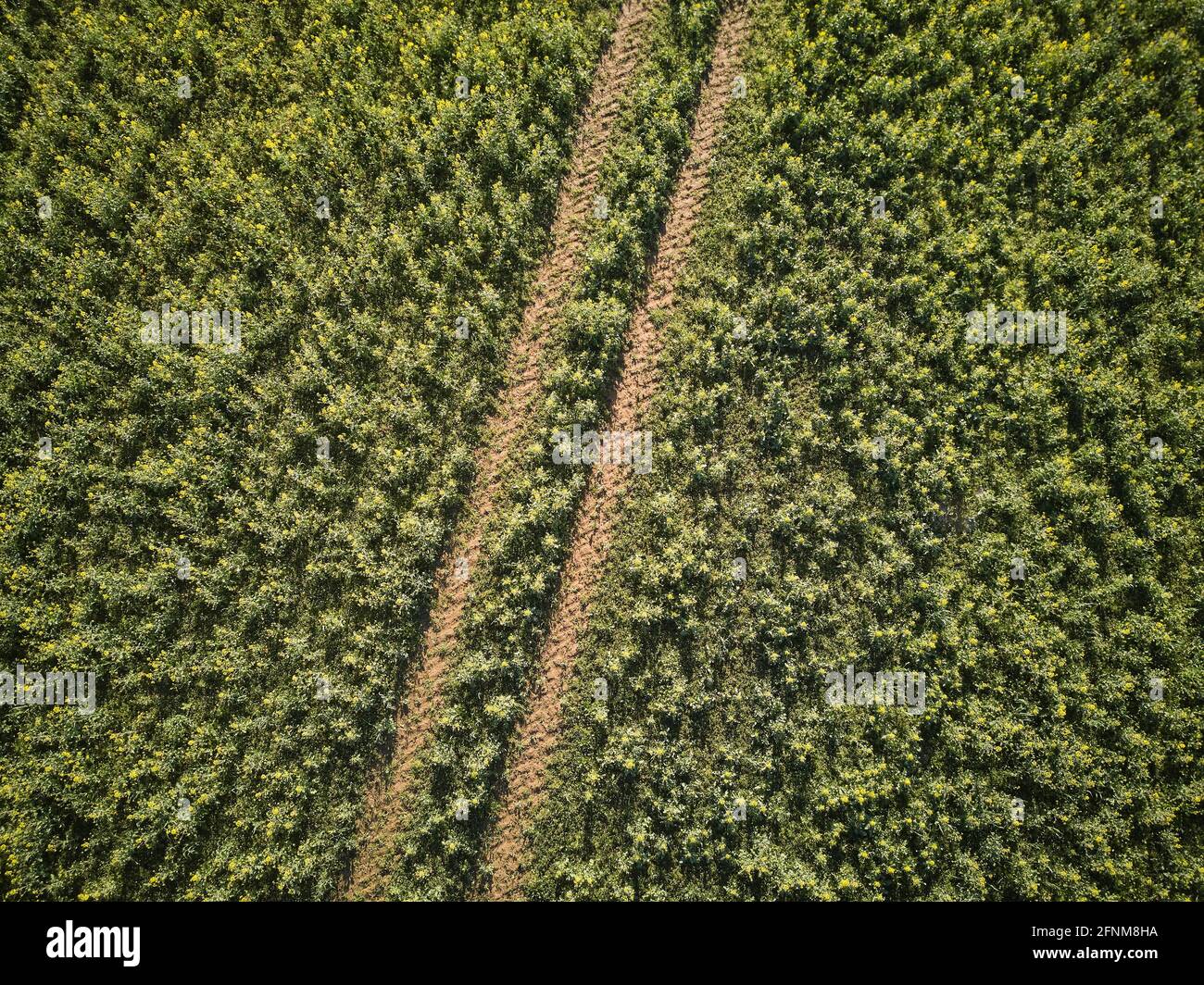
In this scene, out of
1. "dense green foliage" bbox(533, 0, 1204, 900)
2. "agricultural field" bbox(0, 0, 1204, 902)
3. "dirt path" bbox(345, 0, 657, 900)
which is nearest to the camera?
"dense green foliage" bbox(533, 0, 1204, 900)

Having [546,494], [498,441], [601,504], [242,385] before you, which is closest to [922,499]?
[601,504]

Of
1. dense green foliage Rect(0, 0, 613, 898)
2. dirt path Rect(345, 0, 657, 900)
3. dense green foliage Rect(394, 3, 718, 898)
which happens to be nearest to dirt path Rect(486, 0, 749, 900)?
dense green foliage Rect(394, 3, 718, 898)

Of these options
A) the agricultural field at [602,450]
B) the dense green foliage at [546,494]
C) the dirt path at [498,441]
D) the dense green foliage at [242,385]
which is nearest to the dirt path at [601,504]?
the agricultural field at [602,450]

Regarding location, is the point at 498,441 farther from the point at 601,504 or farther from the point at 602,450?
the point at 601,504

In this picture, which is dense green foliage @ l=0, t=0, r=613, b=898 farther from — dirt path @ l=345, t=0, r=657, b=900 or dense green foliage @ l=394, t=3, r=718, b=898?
dense green foliage @ l=394, t=3, r=718, b=898

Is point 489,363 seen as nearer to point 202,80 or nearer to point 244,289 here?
point 244,289
